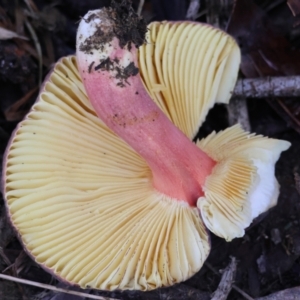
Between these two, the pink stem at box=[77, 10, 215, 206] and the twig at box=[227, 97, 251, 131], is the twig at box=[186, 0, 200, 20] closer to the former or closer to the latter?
the twig at box=[227, 97, 251, 131]

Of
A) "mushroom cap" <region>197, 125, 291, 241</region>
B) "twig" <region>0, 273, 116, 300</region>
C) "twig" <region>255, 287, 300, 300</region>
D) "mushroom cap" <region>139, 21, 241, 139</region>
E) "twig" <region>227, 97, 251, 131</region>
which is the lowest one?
"twig" <region>255, 287, 300, 300</region>

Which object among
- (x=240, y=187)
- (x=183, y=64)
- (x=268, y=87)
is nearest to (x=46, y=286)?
(x=240, y=187)

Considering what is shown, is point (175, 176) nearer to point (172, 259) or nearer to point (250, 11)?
point (172, 259)

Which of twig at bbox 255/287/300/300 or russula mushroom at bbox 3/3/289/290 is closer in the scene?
russula mushroom at bbox 3/3/289/290

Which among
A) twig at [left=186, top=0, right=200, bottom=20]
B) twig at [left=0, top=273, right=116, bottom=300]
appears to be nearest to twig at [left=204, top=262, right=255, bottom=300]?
twig at [left=0, top=273, right=116, bottom=300]

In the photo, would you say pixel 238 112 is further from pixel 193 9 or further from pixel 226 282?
pixel 226 282

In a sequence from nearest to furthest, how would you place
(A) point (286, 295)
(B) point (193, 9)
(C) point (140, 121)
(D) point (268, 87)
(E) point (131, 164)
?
(C) point (140, 121) < (A) point (286, 295) < (E) point (131, 164) < (D) point (268, 87) < (B) point (193, 9)

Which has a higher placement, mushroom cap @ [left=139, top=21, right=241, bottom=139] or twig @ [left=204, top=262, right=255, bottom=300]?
mushroom cap @ [left=139, top=21, right=241, bottom=139]

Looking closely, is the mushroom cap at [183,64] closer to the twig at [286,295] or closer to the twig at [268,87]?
the twig at [268,87]
